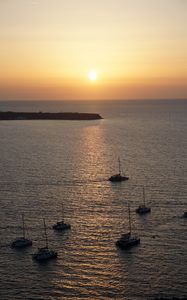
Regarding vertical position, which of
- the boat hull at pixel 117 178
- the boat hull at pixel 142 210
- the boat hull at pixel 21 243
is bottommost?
the boat hull at pixel 21 243

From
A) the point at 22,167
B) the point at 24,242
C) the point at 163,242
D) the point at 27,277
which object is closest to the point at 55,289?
the point at 27,277

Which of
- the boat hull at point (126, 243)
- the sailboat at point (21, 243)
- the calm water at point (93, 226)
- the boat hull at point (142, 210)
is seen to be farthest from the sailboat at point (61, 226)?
the boat hull at point (142, 210)

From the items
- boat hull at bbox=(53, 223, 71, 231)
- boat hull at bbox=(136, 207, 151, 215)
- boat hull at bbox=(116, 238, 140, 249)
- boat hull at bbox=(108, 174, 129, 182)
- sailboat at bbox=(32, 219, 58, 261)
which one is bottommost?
sailboat at bbox=(32, 219, 58, 261)

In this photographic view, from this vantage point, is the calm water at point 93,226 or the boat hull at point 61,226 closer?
the calm water at point 93,226

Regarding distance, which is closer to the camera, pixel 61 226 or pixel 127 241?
pixel 127 241

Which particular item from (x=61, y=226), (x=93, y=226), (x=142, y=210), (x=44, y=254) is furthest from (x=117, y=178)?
(x=44, y=254)

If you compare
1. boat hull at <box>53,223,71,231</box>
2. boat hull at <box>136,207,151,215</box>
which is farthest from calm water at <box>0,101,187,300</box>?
Result: boat hull at <box>136,207,151,215</box>

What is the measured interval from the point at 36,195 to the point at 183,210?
1032 inches

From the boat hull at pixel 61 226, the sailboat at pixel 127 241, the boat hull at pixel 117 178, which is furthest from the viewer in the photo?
the boat hull at pixel 117 178

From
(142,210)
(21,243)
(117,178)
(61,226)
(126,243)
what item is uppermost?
(117,178)

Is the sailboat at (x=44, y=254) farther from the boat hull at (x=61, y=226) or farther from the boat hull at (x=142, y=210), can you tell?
the boat hull at (x=142, y=210)

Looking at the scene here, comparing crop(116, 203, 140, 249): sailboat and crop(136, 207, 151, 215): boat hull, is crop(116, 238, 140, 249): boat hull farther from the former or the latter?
crop(136, 207, 151, 215): boat hull

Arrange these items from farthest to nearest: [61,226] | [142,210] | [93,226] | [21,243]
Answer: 1. [142,210]
2. [93,226]
3. [61,226]
4. [21,243]

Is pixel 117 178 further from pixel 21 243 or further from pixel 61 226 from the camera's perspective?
pixel 21 243
